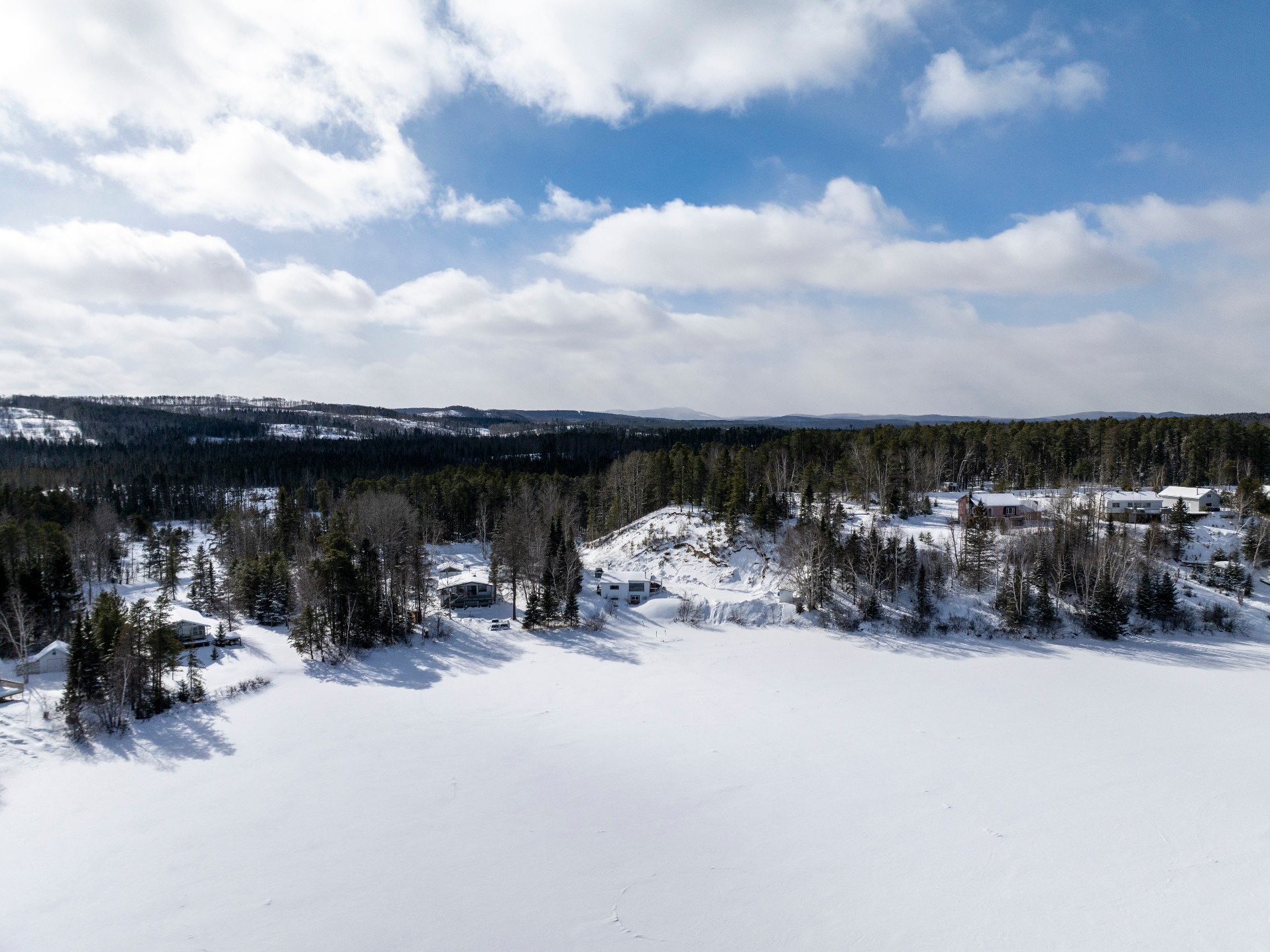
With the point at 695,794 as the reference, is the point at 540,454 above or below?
above

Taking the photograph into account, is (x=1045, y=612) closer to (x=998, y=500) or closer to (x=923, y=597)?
(x=923, y=597)

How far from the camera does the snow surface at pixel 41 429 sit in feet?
557

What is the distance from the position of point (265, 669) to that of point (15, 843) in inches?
597

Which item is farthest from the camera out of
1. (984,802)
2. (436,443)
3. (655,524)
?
(436,443)

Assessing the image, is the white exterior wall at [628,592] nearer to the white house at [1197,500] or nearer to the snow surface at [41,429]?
the white house at [1197,500]

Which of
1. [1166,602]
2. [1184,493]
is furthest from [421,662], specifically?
[1184,493]

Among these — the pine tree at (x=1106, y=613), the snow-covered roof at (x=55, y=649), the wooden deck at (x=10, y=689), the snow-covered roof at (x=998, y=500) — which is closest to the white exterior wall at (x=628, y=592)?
the snow-covered roof at (x=998, y=500)

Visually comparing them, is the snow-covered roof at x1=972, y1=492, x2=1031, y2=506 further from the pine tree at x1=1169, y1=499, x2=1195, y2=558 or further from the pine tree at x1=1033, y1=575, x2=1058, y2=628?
the pine tree at x1=1033, y1=575, x2=1058, y2=628

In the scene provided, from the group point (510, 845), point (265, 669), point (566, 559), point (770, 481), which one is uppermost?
point (770, 481)

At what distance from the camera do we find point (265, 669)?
101 feet

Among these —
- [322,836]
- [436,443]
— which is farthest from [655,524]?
[436,443]

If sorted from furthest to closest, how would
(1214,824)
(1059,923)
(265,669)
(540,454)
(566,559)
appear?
(540,454) < (566,559) < (265,669) < (1214,824) < (1059,923)

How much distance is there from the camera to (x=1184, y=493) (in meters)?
50.5

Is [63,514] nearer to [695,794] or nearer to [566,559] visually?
[566,559]
